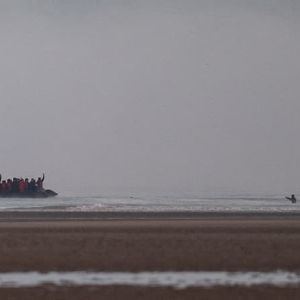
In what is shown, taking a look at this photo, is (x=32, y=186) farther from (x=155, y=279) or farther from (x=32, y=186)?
(x=155, y=279)

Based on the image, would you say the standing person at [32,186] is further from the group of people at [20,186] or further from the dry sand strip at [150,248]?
the dry sand strip at [150,248]

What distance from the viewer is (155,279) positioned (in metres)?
19.3

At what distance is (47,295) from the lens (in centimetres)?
1748

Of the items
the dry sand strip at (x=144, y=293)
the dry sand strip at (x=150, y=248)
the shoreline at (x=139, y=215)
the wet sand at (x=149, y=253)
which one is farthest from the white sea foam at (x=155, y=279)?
the shoreline at (x=139, y=215)

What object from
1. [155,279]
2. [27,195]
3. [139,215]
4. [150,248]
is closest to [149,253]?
[150,248]

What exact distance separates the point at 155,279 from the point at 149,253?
14.6 ft

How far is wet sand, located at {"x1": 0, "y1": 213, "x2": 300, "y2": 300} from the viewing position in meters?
17.7

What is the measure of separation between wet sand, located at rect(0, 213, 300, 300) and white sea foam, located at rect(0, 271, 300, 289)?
2.01 ft

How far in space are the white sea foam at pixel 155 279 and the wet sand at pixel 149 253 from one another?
2.01 feet

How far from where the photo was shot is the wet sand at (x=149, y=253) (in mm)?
17734

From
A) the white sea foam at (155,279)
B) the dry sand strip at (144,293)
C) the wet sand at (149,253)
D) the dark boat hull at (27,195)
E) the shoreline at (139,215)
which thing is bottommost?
the dry sand strip at (144,293)

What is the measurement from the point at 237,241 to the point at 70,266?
755cm

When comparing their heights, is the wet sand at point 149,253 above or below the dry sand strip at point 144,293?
above

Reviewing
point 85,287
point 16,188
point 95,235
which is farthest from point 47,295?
point 16,188
